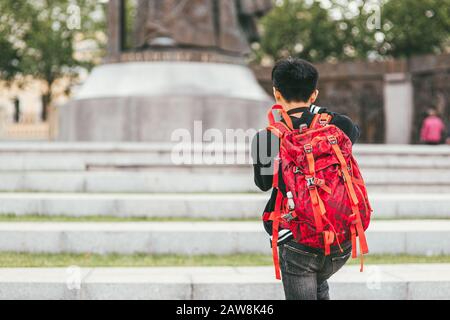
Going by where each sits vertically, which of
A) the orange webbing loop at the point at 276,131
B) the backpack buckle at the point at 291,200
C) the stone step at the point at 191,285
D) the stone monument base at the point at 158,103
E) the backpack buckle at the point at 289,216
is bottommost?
the stone step at the point at 191,285

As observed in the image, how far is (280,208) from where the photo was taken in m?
3.09

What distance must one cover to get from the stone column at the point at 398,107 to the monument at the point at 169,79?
1005cm

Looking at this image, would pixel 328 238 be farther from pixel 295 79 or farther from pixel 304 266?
pixel 295 79

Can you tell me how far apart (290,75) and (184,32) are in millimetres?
11656

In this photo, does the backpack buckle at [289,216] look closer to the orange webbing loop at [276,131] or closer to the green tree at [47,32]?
the orange webbing loop at [276,131]

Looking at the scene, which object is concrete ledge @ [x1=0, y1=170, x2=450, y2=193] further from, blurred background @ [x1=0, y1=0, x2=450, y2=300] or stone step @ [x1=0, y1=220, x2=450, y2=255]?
stone step @ [x1=0, y1=220, x2=450, y2=255]


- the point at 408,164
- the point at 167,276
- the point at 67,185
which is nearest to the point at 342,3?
the point at 408,164

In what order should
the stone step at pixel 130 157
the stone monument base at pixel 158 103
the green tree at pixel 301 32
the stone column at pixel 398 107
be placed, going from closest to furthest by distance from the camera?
the stone step at pixel 130 157, the stone monument base at pixel 158 103, the stone column at pixel 398 107, the green tree at pixel 301 32

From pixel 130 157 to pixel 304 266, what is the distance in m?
6.96

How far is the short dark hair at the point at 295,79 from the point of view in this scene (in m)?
3.13

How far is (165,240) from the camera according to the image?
629 cm

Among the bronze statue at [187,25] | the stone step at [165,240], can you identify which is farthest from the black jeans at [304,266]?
the bronze statue at [187,25]

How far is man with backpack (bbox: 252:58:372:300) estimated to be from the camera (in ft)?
9.53
